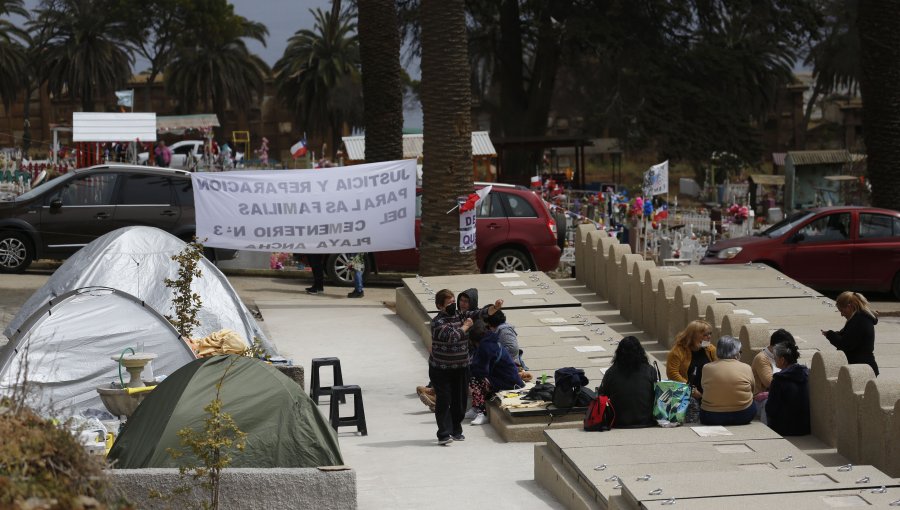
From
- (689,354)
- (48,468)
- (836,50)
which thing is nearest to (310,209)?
(689,354)

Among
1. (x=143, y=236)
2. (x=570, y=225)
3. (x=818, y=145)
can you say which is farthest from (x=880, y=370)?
(x=818, y=145)

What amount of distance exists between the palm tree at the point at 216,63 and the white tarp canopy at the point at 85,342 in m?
51.8

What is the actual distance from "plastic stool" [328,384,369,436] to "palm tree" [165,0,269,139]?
53.0 meters

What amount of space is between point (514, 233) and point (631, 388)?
10309 millimetres

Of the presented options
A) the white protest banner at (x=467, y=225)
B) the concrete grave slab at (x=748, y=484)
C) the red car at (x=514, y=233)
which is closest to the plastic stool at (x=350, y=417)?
the concrete grave slab at (x=748, y=484)

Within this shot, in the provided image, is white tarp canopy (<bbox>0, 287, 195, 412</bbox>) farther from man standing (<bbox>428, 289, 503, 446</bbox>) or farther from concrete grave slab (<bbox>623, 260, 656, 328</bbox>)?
concrete grave slab (<bbox>623, 260, 656, 328</bbox>)

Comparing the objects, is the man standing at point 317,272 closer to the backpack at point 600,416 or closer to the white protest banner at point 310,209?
the white protest banner at point 310,209

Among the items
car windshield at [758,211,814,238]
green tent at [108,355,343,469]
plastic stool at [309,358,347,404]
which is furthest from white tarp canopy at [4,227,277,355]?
car windshield at [758,211,814,238]

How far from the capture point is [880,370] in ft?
45.4

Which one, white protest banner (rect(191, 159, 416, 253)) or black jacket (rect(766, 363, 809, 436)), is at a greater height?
white protest banner (rect(191, 159, 416, 253))

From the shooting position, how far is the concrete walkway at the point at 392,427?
10156mm

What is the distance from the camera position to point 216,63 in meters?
63.9

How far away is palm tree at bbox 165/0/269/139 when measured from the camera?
64.0 metres

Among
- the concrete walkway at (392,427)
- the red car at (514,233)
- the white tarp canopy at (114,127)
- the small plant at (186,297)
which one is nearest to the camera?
the concrete walkway at (392,427)
